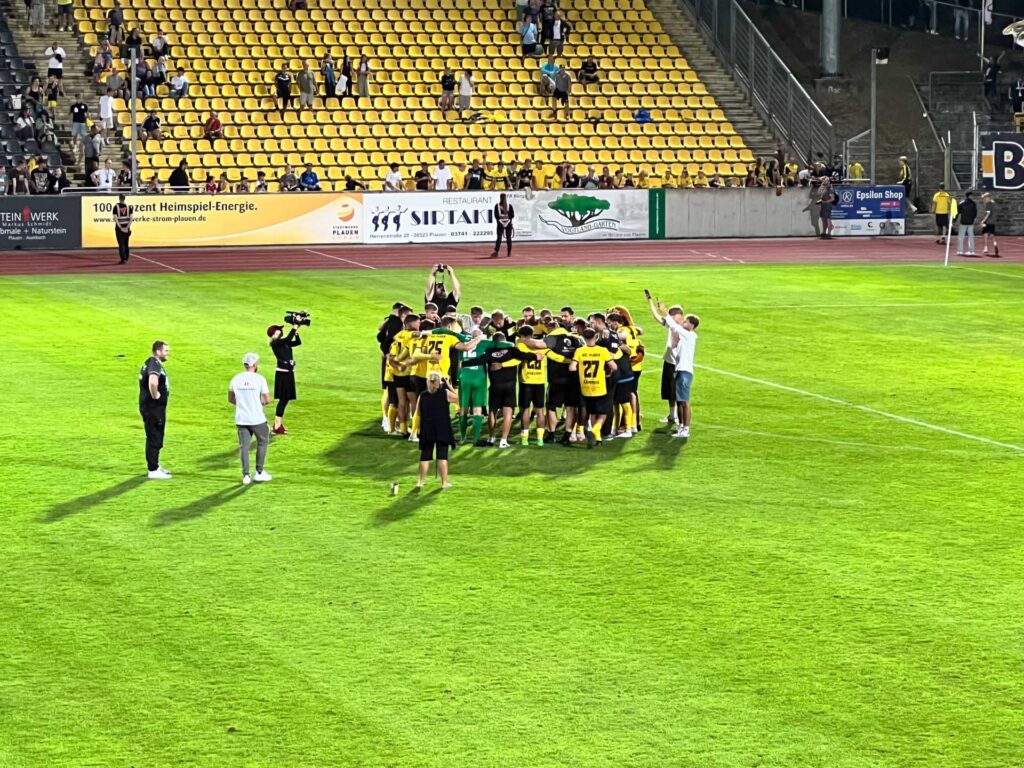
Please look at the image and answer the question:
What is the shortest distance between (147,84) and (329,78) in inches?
239

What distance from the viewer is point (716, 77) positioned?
2520 inches

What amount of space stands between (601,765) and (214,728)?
2717mm

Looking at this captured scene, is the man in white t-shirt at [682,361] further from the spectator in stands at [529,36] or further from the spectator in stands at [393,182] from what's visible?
the spectator in stands at [529,36]

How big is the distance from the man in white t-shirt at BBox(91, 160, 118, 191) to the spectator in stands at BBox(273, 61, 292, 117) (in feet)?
26.5

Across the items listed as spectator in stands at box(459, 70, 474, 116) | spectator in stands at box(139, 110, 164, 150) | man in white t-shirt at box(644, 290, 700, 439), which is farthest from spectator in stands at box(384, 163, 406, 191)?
man in white t-shirt at box(644, 290, 700, 439)

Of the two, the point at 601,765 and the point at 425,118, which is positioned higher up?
the point at 425,118

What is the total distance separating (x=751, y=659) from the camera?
13414mm

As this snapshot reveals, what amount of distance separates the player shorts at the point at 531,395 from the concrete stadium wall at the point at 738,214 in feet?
113

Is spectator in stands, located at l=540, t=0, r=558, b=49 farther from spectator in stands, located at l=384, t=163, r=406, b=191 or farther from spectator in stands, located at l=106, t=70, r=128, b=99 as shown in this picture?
spectator in stands, located at l=106, t=70, r=128, b=99

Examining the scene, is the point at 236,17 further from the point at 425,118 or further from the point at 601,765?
the point at 601,765

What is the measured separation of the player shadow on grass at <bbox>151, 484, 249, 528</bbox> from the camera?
17969mm

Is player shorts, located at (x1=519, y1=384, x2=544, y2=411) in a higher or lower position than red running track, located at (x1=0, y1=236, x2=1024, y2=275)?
lower

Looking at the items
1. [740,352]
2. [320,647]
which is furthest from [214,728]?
[740,352]

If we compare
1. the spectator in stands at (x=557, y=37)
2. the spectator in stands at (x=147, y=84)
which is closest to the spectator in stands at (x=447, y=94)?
the spectator in stands at (x=557, y=37)
